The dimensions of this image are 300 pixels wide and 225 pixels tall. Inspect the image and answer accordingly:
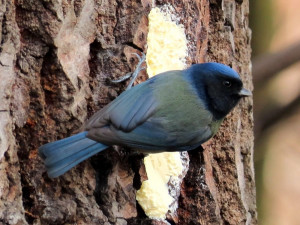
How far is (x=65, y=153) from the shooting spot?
112 inches

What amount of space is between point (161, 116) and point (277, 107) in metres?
2.18

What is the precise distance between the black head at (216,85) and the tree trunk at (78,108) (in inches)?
8.1

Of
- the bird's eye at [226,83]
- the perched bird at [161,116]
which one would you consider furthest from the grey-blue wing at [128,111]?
the bird's eye at [226,83]

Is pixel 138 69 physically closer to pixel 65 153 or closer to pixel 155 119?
pixel 155 119

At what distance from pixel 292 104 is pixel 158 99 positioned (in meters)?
2.15

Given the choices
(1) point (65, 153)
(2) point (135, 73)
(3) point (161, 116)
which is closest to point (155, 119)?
(3) point (161, 116)

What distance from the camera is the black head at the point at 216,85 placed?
3.33m

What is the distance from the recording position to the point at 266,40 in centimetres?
594

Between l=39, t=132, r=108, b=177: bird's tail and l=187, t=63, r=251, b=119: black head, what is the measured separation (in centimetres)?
A: 62

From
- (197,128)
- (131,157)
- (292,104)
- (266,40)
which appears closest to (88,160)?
(131,157)

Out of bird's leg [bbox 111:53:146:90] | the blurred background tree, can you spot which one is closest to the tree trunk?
bird's leg [bbox 111:53:146:90]

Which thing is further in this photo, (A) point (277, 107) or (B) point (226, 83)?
(A) point (277, 107)

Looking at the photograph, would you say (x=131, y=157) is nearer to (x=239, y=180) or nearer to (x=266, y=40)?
(x=239, y=180)

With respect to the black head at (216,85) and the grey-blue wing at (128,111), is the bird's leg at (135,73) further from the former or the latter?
the black head at (216,85)
